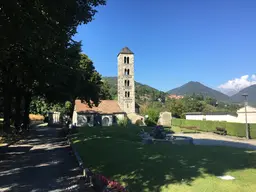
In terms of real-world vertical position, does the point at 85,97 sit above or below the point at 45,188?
above

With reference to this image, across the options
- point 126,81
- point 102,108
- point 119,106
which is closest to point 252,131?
point 119,106

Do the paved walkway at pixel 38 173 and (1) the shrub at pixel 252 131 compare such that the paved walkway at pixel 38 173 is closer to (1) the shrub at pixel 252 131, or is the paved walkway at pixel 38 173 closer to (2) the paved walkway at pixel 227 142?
(2) the paved walkway at pixel 227 142

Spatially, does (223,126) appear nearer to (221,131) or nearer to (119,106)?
(221,131)

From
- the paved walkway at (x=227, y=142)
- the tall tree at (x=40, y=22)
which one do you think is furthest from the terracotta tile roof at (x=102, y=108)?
the tall tree at (x=40, y=22)

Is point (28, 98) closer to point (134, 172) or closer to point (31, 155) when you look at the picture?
point (31, 155)

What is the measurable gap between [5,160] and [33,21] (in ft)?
27.1

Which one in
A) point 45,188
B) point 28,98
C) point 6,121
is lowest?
point 45,188

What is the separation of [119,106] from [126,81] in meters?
8.36

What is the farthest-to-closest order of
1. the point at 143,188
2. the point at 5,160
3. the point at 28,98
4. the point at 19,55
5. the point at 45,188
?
the point at 28,98 → the point at 19,55 → the point at 5,160 → the point at 45,188 → the point at 143,188

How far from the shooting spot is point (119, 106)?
6353 cm

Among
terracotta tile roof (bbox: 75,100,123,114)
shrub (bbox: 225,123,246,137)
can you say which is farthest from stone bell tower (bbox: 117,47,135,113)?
shrub (bbox: 225,123,246,137)

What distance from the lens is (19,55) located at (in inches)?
706

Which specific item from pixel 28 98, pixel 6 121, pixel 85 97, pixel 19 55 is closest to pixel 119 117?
pixel 85 97

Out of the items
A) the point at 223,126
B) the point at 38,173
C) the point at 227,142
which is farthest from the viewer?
the point at 223,126
